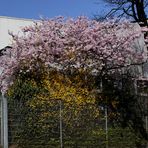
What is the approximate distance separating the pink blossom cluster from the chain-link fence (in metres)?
2.13

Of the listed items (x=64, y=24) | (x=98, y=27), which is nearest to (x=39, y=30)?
(x=64, y=24)

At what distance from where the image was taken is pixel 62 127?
17.0 meters

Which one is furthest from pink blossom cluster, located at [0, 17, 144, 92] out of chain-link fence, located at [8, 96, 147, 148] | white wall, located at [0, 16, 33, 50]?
white wall, located at [0, 16, 33, 50]

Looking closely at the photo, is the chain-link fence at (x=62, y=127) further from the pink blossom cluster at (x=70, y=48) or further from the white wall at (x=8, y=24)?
the white wall at (x=8, y=24)

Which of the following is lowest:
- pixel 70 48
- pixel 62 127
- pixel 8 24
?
pixel 62 127

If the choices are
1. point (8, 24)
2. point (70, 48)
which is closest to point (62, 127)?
point (70, 48)

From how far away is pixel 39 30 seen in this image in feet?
66.1

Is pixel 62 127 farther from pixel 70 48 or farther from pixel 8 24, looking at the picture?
pixel 8 24

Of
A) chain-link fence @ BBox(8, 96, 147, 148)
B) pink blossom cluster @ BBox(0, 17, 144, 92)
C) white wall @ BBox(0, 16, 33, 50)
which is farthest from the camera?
white wall @ BBox(0, 16, 33, 50)

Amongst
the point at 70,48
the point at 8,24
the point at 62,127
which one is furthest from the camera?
the point at 8,24

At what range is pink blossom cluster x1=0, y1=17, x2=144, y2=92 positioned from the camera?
19281mm

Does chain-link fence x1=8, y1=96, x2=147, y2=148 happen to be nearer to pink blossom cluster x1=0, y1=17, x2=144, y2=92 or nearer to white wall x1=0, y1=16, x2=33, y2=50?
pink blossom cluster x1=0, y1=17, x2=144, y2=92

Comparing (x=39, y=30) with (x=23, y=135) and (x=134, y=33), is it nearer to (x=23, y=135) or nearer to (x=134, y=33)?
(x=134, y=33)

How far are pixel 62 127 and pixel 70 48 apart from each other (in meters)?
3.48
